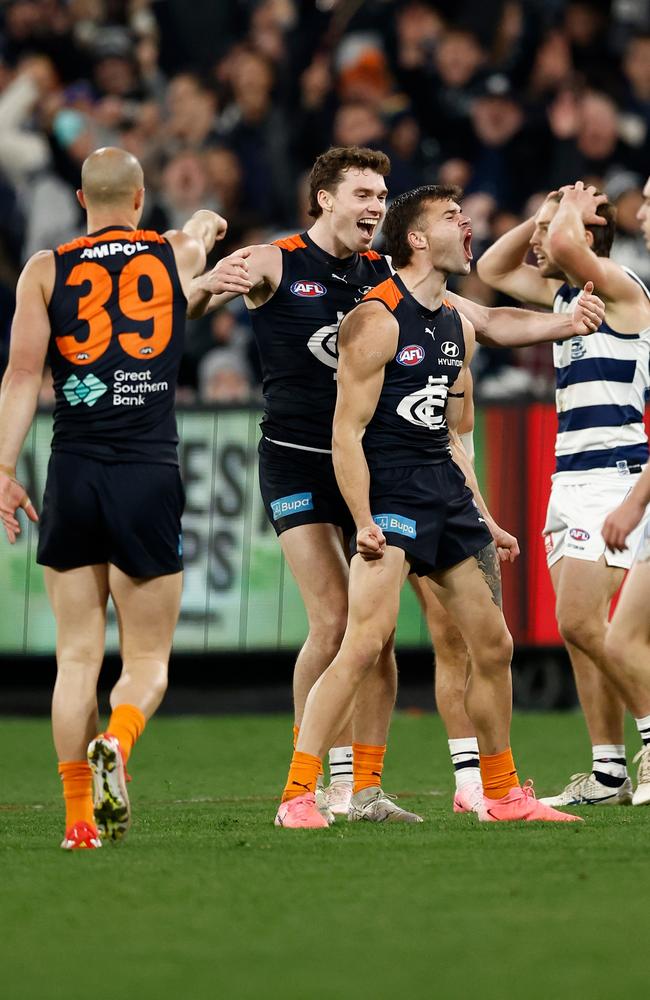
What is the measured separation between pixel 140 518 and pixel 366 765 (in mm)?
1665

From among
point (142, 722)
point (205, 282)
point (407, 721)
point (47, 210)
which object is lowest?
point (407, 721)

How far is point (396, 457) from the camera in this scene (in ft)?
21.7

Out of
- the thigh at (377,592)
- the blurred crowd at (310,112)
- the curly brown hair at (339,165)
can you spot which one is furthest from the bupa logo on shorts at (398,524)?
the blurred crowd at (310,112)

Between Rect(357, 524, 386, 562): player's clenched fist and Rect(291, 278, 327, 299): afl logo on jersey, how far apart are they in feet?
4.39

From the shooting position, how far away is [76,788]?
5.97 meters

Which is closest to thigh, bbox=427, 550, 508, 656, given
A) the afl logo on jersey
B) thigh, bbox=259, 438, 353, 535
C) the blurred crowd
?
thigh, bbox=259, 438, 353, 535

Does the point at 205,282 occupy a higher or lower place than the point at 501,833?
higher

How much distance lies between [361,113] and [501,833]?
901cm

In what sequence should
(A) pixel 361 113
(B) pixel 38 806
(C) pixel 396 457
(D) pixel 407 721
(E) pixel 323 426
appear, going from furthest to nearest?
1. (A) pixel 361 113
2. (D) pixel 407 721
3. (B) pixel 38 806
4. (E) pixel 323 426
5. (C) pixel 396 457

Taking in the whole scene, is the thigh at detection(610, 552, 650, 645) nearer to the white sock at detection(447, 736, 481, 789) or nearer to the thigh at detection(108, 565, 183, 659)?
the white sock at detection(447, 736, 481, 789)

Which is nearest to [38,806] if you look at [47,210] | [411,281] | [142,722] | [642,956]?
[142,722]

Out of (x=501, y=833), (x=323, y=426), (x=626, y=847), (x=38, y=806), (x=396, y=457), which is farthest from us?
(x=38, y=806)

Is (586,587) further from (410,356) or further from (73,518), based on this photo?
(73,518)

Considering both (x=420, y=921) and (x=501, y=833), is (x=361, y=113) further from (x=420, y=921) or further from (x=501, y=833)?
(x=420, y=921)
